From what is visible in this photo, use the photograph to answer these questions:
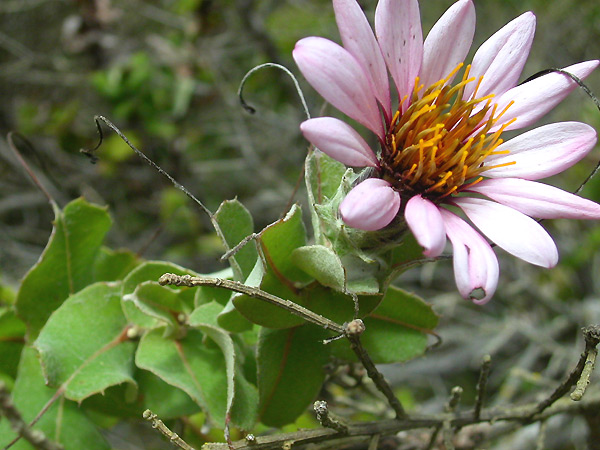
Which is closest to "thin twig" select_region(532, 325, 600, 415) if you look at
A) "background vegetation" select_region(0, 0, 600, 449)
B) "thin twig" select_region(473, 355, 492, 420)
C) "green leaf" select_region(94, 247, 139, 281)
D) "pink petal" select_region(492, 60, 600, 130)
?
"thin twig" select_region(473, 355, 492, 420)

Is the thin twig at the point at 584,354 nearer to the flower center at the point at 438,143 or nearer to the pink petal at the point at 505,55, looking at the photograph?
the flower center at the point at 438,143

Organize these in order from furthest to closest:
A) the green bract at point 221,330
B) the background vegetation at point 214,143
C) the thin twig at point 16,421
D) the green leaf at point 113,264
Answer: the background vegetation at point 214,143
the green leaf at point 113,264
the green bract at point 221,330
the thin twig at point 16,421

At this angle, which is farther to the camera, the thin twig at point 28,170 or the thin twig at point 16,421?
the thin twig at point 28,170

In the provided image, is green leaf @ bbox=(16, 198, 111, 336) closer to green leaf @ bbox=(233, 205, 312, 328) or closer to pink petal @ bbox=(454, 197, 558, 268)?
green leaf @ bbox=(233, 205, 312, 328)

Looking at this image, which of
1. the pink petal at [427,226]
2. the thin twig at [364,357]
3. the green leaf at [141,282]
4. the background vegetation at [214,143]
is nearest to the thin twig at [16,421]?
the green leaf at [141,282]

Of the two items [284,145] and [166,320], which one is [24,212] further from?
[166,320]

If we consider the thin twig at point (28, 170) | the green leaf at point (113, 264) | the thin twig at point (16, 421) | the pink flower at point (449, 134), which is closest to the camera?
the thin twig at point (16, 421)
